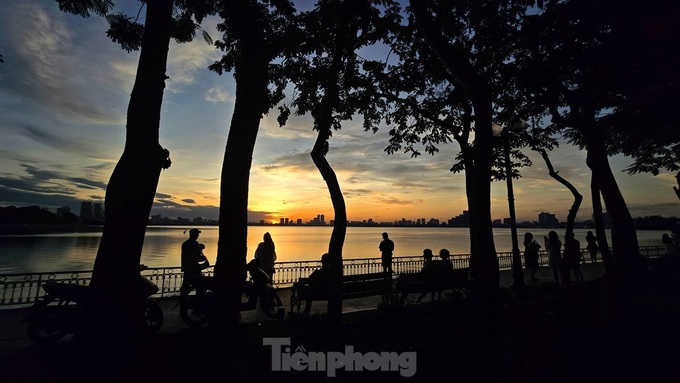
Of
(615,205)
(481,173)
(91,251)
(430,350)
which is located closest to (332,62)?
(481,173)

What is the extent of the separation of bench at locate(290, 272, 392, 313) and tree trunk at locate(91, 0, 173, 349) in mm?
3966

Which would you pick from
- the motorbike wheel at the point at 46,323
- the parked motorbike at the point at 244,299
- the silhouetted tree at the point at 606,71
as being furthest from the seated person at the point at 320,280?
the silhouetted tree at the point at 606,71

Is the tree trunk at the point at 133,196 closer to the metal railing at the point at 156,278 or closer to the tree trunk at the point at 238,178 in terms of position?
the tree trunk at the point at 238,178

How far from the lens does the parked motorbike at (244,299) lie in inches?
316

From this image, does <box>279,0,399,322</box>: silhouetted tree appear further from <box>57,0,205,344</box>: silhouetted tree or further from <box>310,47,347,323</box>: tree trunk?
<box>57,0,205,344</box>: silhouetted tree

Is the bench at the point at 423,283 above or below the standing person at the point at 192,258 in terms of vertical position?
below

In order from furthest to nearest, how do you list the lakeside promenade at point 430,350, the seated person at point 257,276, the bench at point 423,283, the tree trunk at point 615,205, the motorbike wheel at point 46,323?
the tree trunk at point 615,205 < the bench at point 423,283 < the seated person at point 257,276 < the motorbike wheel at point 46,323 < the lakeside promenade at point 430,350

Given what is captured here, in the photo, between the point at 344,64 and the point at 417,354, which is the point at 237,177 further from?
the point at 344,64

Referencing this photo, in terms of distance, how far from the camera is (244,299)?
9.90 m

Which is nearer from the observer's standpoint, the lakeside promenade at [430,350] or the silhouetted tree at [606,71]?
the lakeside promenade at [430,350]

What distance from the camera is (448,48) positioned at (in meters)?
7.47

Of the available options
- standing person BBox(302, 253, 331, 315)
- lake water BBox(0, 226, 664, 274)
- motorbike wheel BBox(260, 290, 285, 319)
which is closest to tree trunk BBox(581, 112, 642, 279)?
standing person BBox(302, 253, 331, 315)

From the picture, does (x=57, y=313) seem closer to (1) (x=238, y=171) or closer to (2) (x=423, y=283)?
(1) (x=238, y=171)

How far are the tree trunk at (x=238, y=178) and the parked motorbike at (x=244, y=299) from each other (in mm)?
A: 2712
